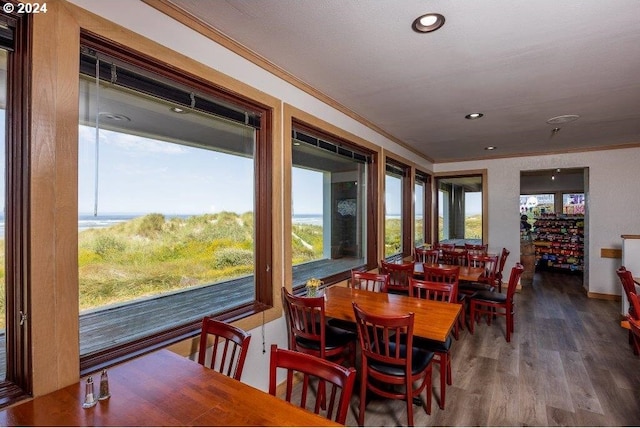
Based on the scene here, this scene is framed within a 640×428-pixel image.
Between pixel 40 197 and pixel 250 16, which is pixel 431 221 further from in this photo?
pixel 40 197

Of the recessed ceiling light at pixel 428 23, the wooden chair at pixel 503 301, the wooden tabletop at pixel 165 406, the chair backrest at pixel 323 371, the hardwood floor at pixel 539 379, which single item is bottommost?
the hardwood floor at pixel 539 379

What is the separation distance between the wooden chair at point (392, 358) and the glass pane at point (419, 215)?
12.4 ft

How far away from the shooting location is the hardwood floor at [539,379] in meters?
2.11

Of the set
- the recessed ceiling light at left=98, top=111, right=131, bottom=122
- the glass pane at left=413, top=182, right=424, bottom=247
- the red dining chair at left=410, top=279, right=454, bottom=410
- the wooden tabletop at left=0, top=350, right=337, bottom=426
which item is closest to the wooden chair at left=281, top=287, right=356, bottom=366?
the red dining chair at left=410, top=279, right=454, bottom=410

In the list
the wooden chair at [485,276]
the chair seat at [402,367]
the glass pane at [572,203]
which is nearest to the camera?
the chair seat at [402,367]

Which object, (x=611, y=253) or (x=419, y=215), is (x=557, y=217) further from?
(x=419, y=215)

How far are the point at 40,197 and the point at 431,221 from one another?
6.09 meters

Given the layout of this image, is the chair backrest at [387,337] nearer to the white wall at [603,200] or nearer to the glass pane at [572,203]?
the white wall at [603,200]

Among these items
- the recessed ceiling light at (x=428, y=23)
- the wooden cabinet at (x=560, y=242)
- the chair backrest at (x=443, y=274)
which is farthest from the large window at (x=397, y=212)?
the wooden cabinet at (x=560, y=242)

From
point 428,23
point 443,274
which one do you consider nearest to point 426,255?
point 443,274

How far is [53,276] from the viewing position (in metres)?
1.27

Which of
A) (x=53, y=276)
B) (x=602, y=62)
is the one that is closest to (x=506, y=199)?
(x=602, y=62)

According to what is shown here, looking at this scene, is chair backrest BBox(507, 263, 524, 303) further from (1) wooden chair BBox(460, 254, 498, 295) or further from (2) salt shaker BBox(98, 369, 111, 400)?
(2) salt shaker BBox(98, 369, 111, 400)

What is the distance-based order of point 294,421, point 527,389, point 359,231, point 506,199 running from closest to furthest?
1. point 294,421
2. point 527,389
3. point 359,231
4. point 506,199
